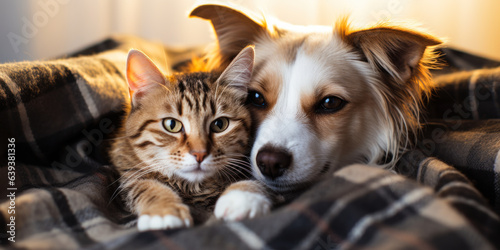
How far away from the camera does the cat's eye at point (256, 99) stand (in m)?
1.41

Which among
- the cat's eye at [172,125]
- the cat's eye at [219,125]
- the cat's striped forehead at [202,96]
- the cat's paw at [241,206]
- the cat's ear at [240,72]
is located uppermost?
the cat's ear at [240,72]

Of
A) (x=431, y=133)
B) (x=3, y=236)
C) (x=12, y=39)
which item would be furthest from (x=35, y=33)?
(x=431, y=133)

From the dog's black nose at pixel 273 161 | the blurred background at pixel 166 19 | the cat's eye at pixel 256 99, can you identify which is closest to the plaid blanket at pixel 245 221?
the dog's black nose at pixel 273 161

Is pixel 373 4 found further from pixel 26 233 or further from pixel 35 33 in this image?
pixel 26 233

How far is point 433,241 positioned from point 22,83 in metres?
1.31

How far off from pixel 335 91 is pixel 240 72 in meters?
0.35

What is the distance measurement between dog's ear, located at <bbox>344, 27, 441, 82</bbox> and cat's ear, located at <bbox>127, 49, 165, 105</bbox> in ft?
2.41

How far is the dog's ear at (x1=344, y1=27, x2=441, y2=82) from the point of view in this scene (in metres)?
1.26

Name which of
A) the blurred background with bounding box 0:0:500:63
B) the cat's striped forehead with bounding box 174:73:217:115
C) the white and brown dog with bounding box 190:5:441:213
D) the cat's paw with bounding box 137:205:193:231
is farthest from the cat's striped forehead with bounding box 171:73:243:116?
the blurred background with bounding box 0:0:500:63

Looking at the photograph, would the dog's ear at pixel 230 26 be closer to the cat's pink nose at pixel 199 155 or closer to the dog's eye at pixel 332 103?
the dog's eye at pixel 332 103

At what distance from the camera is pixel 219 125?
50.5 inches

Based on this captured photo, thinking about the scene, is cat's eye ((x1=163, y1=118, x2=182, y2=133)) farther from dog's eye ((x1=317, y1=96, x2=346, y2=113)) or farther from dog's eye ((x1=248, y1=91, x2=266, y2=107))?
dog's eye ((x1=317, y1=96, x2=346, y2=113))

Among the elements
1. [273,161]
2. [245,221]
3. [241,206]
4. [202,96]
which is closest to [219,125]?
[202,96]

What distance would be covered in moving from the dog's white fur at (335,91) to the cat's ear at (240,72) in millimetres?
42
